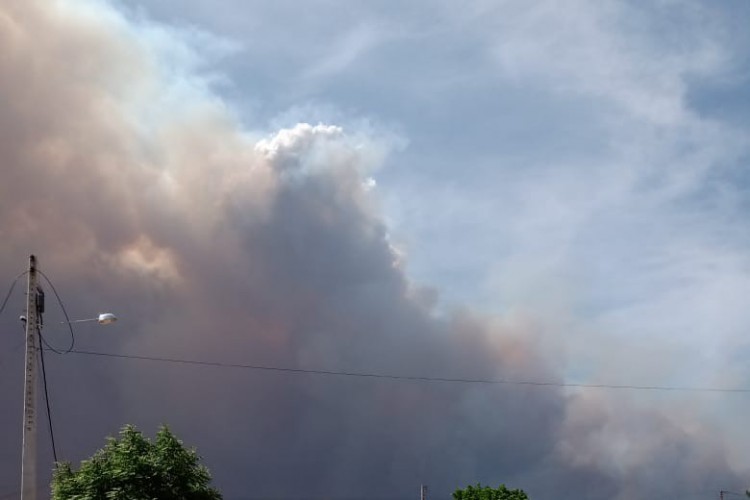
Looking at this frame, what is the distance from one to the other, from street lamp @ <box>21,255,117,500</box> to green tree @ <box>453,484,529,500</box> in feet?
145

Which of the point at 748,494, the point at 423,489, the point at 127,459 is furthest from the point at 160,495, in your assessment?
the point at 748,494

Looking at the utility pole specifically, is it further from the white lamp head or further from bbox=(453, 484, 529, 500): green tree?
bbox=(453, 484, 529, 500): green tree

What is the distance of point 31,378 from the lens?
3503 cm

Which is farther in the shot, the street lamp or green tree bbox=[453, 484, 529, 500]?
green tree bbox=[453, 484, 529, 500]

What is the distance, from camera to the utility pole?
3431 centimetres

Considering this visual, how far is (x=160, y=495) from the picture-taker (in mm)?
44719

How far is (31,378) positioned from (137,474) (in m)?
11.1

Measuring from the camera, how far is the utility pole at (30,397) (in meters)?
34.3

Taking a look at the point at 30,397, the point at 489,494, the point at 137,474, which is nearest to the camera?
the point at 30,397

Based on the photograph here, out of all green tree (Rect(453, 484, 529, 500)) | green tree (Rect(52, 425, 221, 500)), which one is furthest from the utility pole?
green tree (Rect(453, 484, 529, 500))

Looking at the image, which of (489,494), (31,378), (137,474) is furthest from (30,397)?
(489,494)

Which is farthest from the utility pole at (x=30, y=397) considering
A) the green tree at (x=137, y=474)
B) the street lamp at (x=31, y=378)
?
the green tree at (x=137, y=474)

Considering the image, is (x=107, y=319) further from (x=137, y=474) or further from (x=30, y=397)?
(x=137, y=474)

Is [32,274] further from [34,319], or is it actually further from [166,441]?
[166,441]
